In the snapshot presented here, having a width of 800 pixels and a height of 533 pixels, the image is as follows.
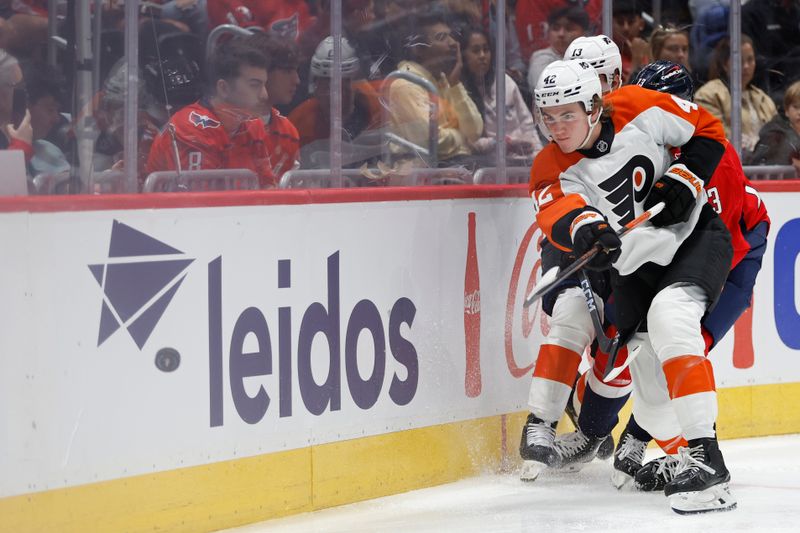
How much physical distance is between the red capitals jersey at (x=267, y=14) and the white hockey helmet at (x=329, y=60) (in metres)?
0.09

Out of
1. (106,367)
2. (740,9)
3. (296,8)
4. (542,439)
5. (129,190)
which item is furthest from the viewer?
(740,9)

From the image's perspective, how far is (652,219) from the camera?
4.02 metres

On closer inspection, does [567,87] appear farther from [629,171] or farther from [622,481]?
[622,481]

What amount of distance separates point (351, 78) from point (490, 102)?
70 cm

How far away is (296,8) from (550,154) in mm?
844

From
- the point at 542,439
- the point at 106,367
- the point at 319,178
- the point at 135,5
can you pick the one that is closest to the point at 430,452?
the point at 542,439

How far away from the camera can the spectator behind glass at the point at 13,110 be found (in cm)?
319

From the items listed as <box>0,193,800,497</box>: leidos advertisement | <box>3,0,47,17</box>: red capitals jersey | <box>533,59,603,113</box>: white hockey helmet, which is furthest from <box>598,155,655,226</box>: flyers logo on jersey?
<box>3,0,47,17</box>: red capitals jersey

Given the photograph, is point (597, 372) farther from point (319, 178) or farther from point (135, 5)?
point (135, 5)

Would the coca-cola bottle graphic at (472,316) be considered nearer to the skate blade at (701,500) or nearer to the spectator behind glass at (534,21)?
the spectator behind glass at (534,21)

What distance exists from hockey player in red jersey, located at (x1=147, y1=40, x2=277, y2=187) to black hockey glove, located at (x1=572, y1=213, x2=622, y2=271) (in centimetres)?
86

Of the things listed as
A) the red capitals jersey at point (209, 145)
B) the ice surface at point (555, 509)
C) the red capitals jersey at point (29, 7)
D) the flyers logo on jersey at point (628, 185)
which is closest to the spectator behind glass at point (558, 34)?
the flyers logo on jersey at point (628, 185)

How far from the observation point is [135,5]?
3555 mm

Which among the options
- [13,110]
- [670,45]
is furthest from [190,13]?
[670,45]
